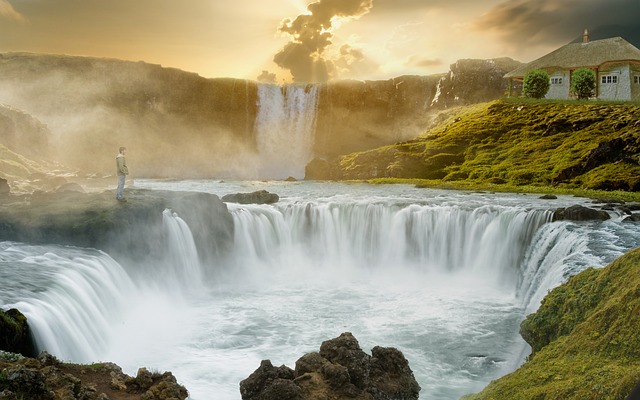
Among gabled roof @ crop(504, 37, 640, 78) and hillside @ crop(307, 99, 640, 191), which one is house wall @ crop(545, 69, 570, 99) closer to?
gabled roof @ crop(504, 37, 640, 78)

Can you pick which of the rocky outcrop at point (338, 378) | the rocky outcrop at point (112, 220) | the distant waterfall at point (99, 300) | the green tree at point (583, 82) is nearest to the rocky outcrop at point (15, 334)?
the distant waterfall at point (99, 300)

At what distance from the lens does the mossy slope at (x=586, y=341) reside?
26.6 ft

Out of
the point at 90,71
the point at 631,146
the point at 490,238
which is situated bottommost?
the point at 490,238

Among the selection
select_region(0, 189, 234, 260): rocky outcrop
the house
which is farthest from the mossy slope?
the house

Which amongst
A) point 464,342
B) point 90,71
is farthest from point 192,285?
point 90,71

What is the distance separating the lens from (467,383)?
16.1 m

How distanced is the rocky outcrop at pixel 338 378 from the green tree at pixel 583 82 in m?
75.7

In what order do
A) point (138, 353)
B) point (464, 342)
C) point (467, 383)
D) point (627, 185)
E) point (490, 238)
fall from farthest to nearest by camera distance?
point (627, 185), point (490, 238), point (464, 342), point (138, 353), point (467, 383)

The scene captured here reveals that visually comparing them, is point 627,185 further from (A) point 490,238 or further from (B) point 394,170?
(B) point 394,170

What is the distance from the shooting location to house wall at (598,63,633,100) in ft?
257

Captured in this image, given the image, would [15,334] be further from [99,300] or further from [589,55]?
[589,55]

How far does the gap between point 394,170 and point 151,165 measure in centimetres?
5705

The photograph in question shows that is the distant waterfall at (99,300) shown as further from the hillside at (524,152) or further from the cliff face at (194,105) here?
the cliff face at (194,105)

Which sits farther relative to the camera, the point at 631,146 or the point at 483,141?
the point at 483,141
